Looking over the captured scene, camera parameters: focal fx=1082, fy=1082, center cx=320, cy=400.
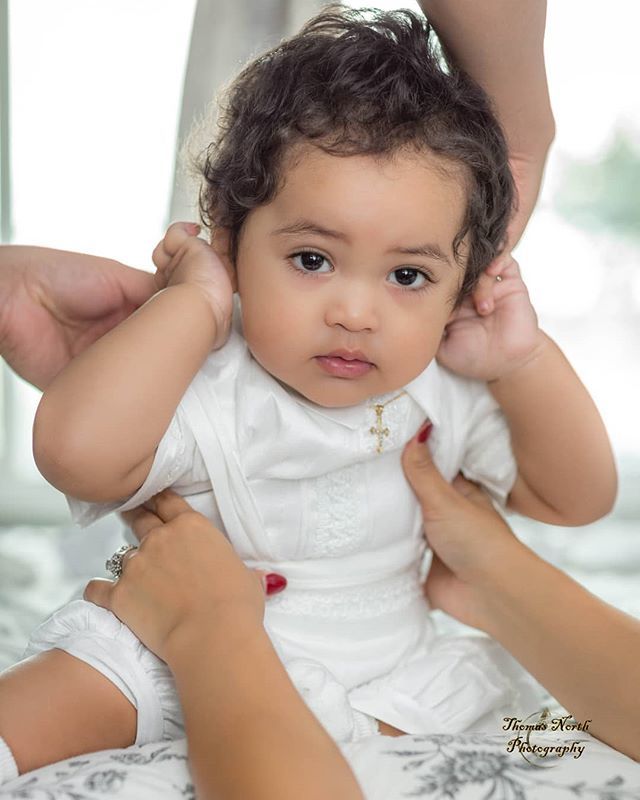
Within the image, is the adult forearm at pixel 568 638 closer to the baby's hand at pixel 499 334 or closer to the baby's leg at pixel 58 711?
the baby's hand at pixel 499 334

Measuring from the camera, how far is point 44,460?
1191mm

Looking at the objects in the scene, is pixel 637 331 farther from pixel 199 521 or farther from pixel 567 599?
pixel 199 521

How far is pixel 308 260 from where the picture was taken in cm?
124

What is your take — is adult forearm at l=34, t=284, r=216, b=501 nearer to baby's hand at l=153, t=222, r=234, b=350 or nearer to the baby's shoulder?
baby's hand at l=153, t=222, r=234, b=350

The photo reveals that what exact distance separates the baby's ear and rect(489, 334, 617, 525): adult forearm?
403 mm

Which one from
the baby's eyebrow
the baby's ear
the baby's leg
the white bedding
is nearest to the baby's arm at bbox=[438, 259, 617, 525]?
the baby's eyebrow

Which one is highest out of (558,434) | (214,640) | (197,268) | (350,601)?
(197,268)

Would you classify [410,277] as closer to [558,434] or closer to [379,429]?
[379,429]

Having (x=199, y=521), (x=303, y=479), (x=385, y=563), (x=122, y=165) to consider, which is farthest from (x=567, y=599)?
(x=122, y=165)

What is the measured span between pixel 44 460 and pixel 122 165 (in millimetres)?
1335

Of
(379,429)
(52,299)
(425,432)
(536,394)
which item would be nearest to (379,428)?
(379,429)

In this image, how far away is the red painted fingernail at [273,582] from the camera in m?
1.38

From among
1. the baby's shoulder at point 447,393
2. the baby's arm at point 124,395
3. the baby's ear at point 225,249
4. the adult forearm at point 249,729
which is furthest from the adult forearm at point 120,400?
the baby's shoulder at point 447,393

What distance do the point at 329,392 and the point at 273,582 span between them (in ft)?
0.87
